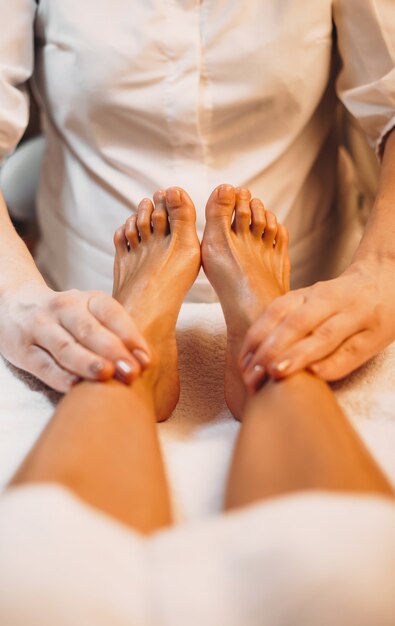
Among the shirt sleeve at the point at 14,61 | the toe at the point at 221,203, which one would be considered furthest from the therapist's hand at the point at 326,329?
the shirt sleeve at the point at 14,61

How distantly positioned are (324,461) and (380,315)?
0.30 m

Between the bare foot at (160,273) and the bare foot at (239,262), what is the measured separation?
34 millimetres

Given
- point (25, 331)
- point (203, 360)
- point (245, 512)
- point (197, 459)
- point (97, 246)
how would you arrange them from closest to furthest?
1. point (245, 512)
2. point (197, 459)
3. point (25, 331)
4. point (203, 360)
5. point (97, 246)

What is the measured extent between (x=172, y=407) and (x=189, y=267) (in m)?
0.21

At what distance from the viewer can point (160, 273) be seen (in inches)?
33.2

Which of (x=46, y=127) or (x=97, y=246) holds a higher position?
(x=46, y=127)

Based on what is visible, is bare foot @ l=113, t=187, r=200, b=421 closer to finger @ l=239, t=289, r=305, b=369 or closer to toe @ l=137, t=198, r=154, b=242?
toe @ l=137, t=198, r=154, b=242

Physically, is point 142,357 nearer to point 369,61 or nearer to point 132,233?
point 132,233

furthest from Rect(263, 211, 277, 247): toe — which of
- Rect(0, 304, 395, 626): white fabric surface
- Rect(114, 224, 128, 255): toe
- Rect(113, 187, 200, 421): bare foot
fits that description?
Rect(0, 304, 395, 626): white fabric surface

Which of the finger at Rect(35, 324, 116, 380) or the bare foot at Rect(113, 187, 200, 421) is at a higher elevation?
the finger at Rect(35, 324, 116, 380)

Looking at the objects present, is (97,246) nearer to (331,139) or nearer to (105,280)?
(105,280)

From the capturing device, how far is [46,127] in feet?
3.76

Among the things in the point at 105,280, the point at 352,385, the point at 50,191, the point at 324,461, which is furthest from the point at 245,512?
the point at 50,191

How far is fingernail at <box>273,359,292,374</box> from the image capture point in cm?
65
